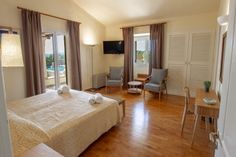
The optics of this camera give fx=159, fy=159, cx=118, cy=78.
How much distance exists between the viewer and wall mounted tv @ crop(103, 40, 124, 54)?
5.84 metres

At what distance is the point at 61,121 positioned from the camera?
2082 mm

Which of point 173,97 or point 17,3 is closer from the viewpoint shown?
point 17,3

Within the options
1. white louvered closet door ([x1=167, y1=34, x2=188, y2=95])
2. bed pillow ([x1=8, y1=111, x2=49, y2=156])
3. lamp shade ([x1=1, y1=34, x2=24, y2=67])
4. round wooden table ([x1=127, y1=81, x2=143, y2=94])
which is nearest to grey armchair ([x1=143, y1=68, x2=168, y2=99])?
white louvered closet door ([x1=167, y1=34, x2=188, y2=95])

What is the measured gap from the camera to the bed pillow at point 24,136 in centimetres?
143

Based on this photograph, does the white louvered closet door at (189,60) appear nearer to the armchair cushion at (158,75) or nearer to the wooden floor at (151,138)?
the armchair cushion at (158,75)

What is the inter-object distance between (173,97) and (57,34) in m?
3.92

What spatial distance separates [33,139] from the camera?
62.2 inches

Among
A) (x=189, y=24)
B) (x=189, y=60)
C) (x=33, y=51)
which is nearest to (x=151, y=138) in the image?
(x=189, y=60)

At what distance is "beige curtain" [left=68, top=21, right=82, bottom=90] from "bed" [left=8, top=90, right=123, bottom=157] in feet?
6.02

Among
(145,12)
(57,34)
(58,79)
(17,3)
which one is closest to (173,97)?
(145,12)

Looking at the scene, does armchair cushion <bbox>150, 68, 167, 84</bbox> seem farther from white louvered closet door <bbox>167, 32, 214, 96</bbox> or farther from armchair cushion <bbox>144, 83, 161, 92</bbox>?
white louvered closet door <bbox>167, 32, 214, 96</bbox>

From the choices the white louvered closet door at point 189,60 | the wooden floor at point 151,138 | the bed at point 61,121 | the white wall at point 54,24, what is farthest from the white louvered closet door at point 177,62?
the bed at point 61,121

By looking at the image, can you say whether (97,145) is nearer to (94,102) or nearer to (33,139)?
(94,102)

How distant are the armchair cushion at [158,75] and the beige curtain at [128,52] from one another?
1025 millimetres
